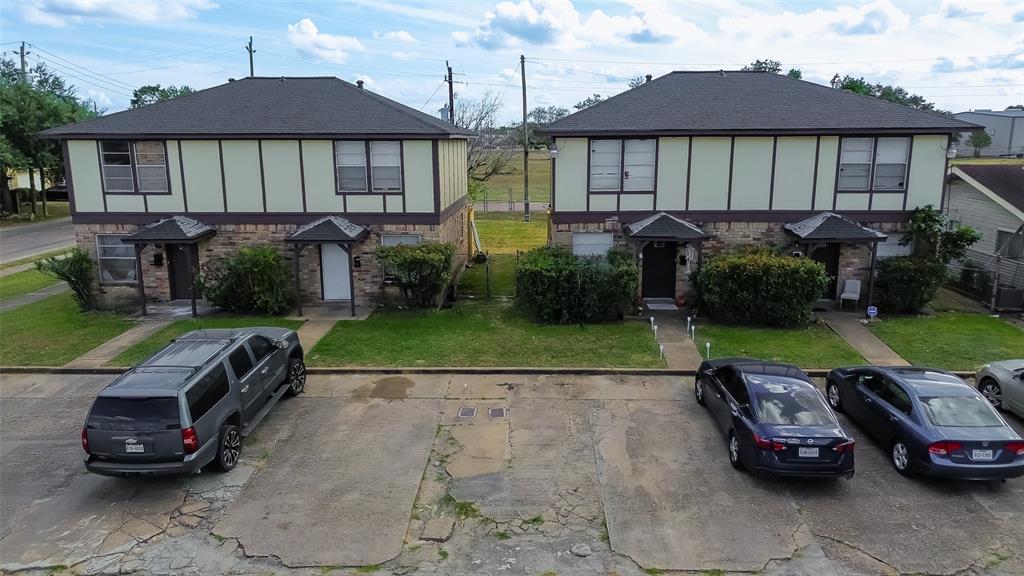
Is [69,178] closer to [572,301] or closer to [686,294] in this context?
[572,301]

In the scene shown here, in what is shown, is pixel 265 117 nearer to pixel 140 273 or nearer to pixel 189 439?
pixel 140 273

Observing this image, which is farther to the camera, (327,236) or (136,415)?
(327,236)

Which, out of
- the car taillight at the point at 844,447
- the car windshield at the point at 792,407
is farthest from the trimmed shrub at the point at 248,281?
the car taillight at the point at 844,447

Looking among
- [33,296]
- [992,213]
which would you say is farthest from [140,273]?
[992,213]

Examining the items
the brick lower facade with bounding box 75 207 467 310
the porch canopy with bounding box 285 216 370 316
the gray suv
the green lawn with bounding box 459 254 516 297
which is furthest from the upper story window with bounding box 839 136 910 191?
the gray suv

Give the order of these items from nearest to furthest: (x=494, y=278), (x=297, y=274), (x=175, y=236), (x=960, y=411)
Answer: (x=960, y=411)
(x=175, y=236)
(x=297, y=274)
(x=494, y=278)

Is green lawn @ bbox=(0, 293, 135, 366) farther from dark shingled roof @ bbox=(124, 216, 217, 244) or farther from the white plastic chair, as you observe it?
the white plastic chair
